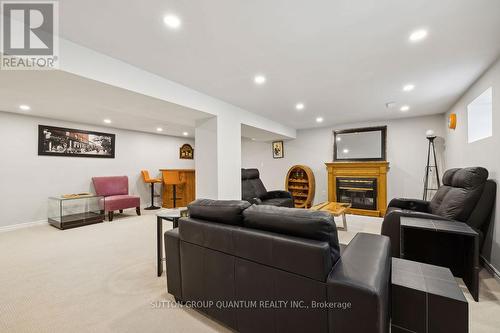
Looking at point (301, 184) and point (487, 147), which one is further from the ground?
point (487, 147)

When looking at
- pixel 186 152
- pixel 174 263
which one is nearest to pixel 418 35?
pixel 174 263

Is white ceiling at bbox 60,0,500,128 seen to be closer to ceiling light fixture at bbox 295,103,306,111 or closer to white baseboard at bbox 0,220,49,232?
ceiling light fixture at bbox 295,103,306,111

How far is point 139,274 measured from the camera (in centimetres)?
228

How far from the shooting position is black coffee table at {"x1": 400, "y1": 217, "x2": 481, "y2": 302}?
71.5 inches

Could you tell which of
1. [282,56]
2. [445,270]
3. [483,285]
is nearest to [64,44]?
[282,56]

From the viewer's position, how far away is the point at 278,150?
6703mm

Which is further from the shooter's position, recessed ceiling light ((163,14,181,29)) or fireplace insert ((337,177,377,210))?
fireplace insert ((337,177,377,210))

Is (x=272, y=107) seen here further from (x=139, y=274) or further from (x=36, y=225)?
(x=36, y=225)

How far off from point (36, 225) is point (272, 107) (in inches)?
207

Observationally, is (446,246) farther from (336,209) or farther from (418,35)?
(418,35)

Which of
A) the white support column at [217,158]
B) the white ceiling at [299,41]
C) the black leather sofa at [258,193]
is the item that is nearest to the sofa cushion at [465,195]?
the white ceiling at [299,41]

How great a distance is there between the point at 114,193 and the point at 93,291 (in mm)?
3643

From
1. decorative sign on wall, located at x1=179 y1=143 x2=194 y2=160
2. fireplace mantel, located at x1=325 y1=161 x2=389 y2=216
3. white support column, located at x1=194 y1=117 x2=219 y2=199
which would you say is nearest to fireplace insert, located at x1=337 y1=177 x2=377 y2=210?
fireplace mantel, located at x1=325 y1=161 x2=389 y2=216

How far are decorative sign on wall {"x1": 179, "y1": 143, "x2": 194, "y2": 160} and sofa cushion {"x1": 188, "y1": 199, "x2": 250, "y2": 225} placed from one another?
5.78m
